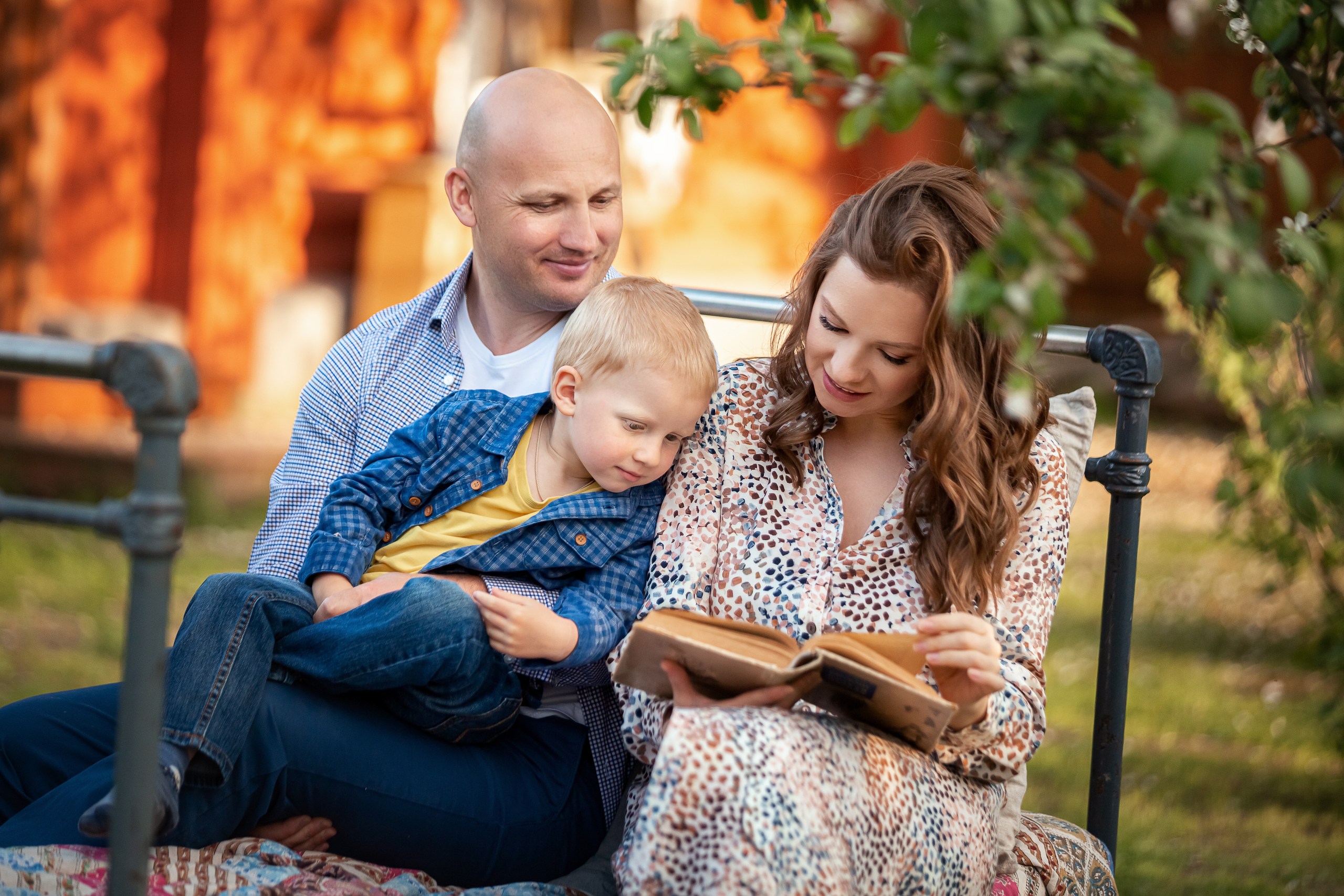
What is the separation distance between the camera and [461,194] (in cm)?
287

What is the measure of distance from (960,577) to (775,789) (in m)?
0.58

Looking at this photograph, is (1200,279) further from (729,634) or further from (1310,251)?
(729,634)

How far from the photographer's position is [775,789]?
6.21 ft

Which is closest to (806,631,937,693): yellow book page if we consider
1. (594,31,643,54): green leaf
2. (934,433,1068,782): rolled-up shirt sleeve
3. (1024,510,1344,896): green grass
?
(934,433,1068,782): rolled-up shirt sleeve

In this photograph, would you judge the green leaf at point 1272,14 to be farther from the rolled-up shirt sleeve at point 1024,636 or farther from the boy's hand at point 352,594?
the boy's hand at point 352,594

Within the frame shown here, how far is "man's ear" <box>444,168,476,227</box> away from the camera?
9.27 ft

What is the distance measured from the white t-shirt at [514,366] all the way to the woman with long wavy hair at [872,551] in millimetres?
382

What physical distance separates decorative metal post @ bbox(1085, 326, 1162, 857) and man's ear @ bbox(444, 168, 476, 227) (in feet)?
4.48

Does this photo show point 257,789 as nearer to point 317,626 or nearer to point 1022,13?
point 317,626

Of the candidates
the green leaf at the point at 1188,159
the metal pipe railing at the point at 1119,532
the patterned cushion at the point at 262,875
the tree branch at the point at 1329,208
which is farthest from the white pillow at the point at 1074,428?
the green leaf at the point at 1188,159

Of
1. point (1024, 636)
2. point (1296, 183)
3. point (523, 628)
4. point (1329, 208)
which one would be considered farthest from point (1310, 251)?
point (523, 628)

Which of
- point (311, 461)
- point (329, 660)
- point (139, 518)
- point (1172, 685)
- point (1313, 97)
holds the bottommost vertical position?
point (1172, 685)

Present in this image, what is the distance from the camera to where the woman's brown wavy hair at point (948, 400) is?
7.41ft

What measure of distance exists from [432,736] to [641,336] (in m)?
0.82
